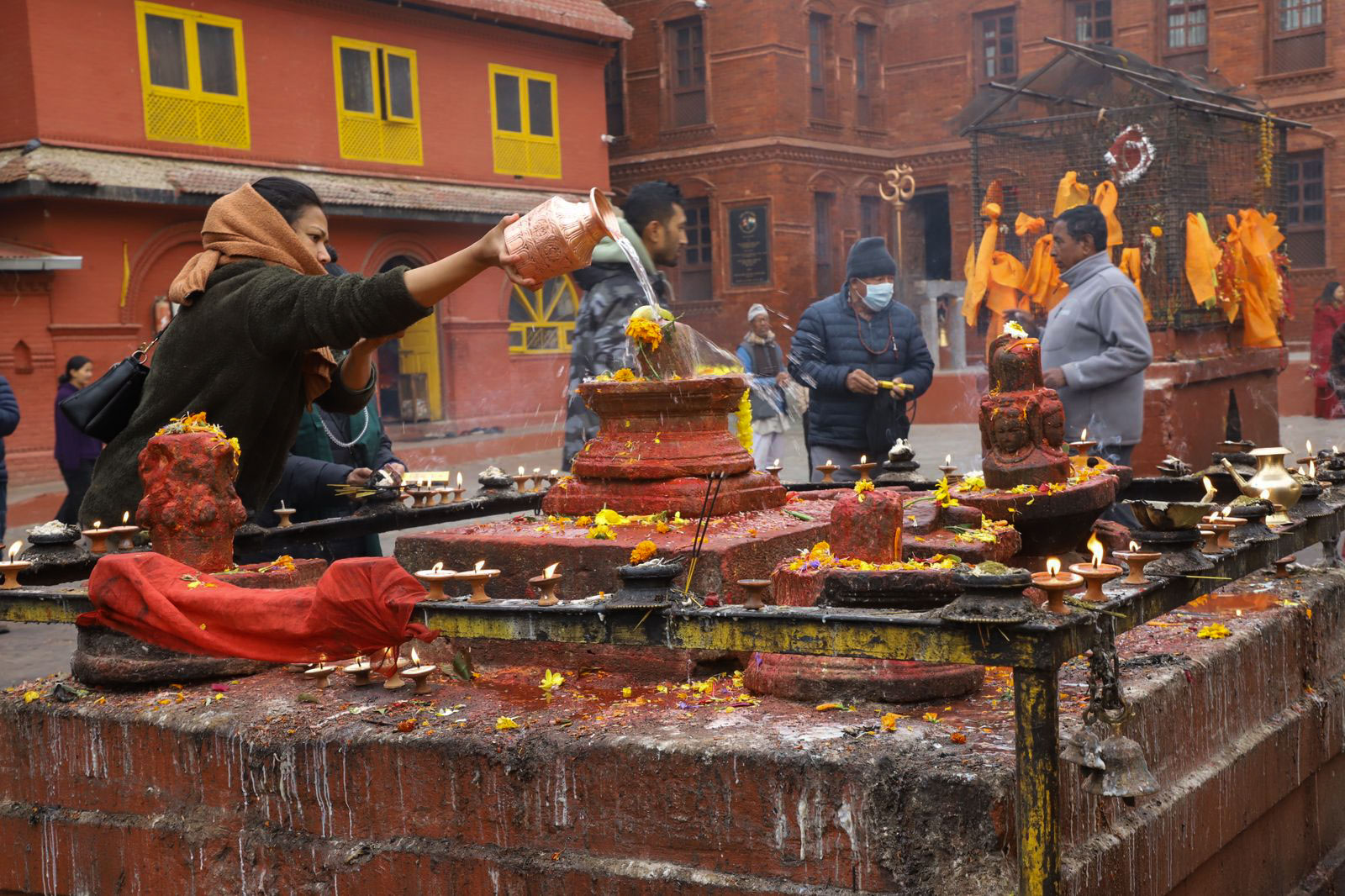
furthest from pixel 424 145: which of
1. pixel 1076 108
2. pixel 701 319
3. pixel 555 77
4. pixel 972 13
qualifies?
pixel 972 13

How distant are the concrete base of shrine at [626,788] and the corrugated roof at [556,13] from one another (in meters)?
20.6

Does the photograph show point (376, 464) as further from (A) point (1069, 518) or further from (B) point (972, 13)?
(B) point (972, 13)

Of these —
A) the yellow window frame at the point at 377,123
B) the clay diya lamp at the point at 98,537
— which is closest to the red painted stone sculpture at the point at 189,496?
the clay diya lamp at the point at 98,537

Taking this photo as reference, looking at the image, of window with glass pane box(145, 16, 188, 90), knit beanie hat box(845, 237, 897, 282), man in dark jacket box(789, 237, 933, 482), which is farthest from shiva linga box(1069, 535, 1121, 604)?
window with glass pane box(145, 16, 188, 90)

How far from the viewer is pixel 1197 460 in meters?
13.0

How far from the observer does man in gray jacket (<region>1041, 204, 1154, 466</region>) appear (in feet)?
24.3

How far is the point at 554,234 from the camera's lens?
336cm

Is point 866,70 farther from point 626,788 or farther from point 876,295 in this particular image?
point 626,788

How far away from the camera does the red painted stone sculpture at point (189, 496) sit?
3.86 metres

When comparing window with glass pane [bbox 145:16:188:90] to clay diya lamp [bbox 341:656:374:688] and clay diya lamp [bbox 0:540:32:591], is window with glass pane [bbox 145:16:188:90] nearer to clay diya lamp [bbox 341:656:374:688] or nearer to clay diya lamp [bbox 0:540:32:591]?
clay diya lamp [bbox 0:540:32:591]

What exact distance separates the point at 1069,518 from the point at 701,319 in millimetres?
25704

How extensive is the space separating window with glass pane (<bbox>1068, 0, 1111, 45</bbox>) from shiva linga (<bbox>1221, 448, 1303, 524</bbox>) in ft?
89.1

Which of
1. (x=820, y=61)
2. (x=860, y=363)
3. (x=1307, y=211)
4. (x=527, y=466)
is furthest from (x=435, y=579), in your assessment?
(x=1307, y=211)

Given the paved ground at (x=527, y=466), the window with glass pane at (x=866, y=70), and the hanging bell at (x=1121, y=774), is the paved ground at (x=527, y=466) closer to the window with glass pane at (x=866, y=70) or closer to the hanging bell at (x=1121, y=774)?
the hanging bell at (x=1121, y=774)
